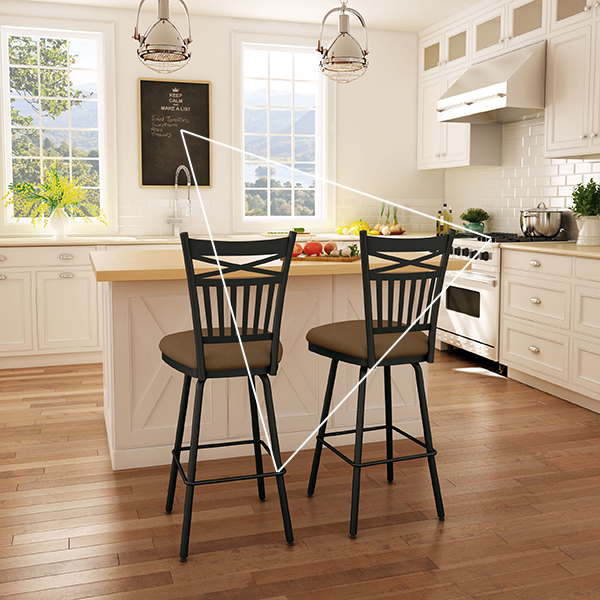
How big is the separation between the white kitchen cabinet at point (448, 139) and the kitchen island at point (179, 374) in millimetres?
2653

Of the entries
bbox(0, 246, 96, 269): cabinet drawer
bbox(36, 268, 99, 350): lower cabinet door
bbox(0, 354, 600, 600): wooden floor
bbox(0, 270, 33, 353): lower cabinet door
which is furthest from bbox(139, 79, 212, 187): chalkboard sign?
bbox(0, 354, 600, 600): wooden floor

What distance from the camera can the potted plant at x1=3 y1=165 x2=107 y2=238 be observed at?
495 cm

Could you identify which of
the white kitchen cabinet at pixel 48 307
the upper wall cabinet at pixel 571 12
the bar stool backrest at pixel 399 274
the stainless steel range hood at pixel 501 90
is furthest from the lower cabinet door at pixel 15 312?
the upper wall cabinet at pixel 571 12

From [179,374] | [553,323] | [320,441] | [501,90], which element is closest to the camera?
[320,441]

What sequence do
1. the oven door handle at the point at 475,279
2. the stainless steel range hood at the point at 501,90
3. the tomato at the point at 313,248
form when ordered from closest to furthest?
1. the tomato at the point at 313,248
2. the stainless steel range hood at the point at 501,90
3. the oven door handle at the point at 475,279

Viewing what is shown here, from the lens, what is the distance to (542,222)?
4672 mm

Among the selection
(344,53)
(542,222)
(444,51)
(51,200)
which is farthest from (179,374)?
(444,51)

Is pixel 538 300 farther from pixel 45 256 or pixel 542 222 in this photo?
pixel 45 256

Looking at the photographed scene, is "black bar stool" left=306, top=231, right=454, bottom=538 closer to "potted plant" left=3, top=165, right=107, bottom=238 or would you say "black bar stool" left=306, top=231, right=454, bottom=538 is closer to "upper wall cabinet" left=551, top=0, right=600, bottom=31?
"upper wall cabinet" left=551, top=0, right=600, bottom=31

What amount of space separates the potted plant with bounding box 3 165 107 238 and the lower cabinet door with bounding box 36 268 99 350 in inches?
17.1

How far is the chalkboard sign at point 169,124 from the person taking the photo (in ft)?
17.7

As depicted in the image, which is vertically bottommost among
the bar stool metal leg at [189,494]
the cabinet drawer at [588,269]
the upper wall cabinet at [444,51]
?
the bar stool metal leg at [189,494]

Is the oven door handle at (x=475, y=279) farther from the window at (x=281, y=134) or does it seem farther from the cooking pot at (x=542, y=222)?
the window at (x=281, y=134)

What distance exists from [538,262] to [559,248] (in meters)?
0.15
